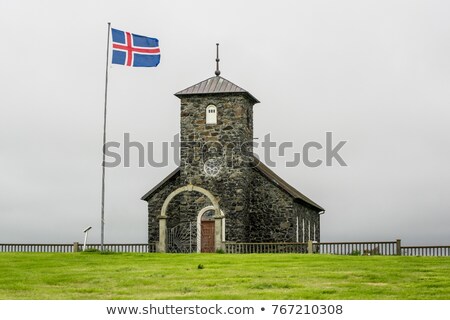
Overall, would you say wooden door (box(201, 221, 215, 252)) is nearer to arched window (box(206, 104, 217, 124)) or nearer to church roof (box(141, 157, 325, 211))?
church roof (box(141, 157, 325, 211))

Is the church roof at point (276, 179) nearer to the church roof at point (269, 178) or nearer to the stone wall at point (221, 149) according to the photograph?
the church roof at point (269, 178)

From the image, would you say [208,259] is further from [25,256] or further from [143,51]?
[143,51]

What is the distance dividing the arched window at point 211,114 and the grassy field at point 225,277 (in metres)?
13.5

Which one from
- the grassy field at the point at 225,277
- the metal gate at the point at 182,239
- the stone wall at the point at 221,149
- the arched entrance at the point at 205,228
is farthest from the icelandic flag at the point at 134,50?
the grassy field at the point at 225,277

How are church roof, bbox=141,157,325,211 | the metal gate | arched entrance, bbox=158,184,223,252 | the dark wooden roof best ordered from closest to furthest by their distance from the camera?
arched entrance, bbox=158,184,223,252 < the metal gate < church roof, bbox=141,157,325,211 < the dark wooden roof

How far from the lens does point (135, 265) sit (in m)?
40.2

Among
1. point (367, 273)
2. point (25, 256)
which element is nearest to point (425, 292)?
point (367, 273)

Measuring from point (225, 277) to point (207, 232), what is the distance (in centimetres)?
2205

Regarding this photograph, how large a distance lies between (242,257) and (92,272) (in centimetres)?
887

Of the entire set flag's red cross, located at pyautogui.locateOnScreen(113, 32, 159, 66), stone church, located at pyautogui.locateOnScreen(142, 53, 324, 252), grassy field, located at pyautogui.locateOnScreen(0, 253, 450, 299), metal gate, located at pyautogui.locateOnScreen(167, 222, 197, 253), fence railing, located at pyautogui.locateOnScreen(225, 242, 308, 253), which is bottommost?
grassy field, located at pyautogui.locateOnScreen(0, 253, 450, 299)

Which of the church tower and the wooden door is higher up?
the church tower

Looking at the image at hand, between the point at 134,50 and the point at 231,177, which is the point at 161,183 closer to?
the point at 231,177

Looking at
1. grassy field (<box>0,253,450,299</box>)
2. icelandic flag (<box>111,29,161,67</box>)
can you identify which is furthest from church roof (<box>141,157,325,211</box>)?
grassy field (<box>0,253,450,299</box>)

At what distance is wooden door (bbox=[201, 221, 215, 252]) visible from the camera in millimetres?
56125
